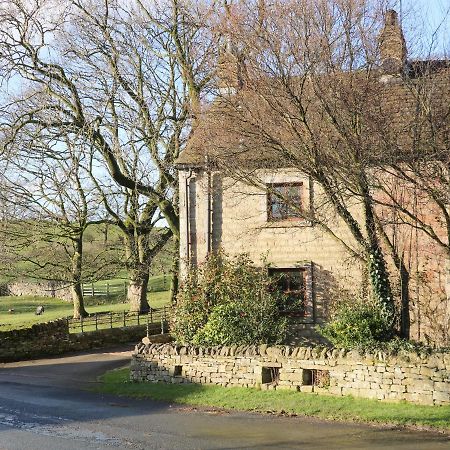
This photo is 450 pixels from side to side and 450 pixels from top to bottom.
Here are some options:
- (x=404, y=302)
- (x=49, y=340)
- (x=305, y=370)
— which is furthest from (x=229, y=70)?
(x=49, y=340)

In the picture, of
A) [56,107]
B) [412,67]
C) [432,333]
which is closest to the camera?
[412,67]

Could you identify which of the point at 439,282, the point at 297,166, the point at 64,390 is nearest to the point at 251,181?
the point at 297,166

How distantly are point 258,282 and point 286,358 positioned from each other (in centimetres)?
403

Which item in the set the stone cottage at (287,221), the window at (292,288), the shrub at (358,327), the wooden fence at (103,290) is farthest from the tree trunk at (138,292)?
the shrub at (358,327)

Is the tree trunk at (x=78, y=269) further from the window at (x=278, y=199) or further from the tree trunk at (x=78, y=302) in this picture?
the window at (x=278, y=199)

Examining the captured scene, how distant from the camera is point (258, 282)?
66.7 feet

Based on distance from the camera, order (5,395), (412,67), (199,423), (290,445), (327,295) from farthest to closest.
Result: (327,295)
(5,395)
(412,67)
(199,423)
(290,445)

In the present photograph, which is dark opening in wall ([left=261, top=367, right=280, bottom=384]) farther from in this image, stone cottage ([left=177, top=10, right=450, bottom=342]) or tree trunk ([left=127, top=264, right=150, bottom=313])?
tree trunk ([left=127, top=264, right=150, bottom=313])

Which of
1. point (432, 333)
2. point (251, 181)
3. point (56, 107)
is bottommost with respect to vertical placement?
point (432, 333)

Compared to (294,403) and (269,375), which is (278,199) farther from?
(294,403)

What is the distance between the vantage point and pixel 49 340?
88.3 ft

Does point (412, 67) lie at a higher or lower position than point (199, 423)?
higher

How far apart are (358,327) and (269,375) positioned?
2736 mm

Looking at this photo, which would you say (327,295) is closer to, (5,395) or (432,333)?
(432,333)
